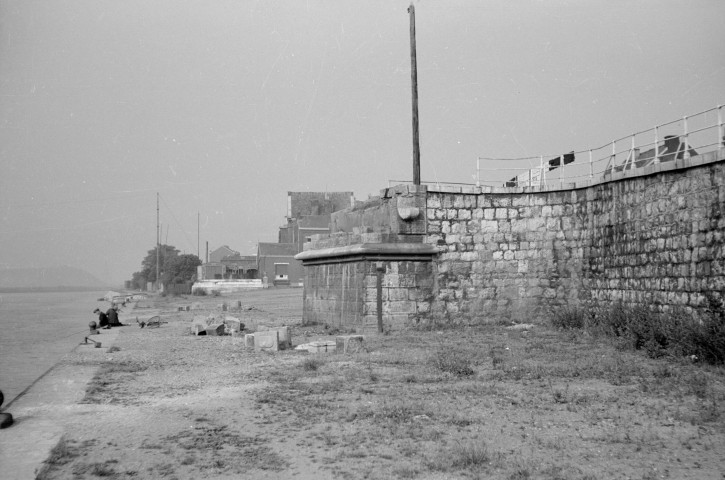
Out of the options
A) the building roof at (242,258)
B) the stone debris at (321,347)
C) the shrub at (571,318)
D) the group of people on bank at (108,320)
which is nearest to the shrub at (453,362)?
the stone debris at (321,347)

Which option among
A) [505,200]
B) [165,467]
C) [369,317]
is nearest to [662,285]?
[505,200]

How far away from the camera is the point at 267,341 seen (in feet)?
45.8

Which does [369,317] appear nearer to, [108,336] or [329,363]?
[329,363]

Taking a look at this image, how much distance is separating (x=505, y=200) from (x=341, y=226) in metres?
4.90

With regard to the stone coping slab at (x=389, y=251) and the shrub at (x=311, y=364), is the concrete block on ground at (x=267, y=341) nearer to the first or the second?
the shrub at (x=311, y=364)

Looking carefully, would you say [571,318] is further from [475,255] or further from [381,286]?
[381,286]

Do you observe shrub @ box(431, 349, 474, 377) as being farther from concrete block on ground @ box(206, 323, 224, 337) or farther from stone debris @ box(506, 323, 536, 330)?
concrete block on ground @ box(206, 323, 224, 337)

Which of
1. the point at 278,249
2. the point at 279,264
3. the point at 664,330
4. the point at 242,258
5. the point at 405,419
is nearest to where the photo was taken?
the point at 405,419

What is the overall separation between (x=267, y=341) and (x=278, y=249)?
57.7 metres

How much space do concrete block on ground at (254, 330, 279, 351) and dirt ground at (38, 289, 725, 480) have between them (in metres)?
1.60

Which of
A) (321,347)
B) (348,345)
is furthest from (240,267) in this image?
(348,345)

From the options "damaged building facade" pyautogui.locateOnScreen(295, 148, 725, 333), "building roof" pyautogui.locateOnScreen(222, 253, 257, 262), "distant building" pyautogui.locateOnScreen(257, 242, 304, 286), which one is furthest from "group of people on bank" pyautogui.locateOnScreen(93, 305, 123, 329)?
"building roof" pyautogui.locateOnScreen(222, 253, 257, 262)

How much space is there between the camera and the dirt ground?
17.7 ft

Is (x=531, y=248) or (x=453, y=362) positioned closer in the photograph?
(x=453, y=362)
